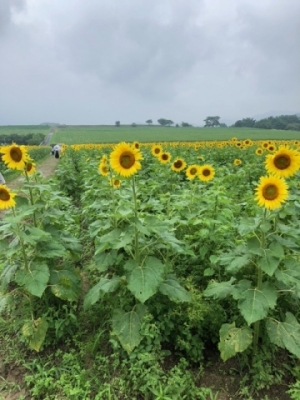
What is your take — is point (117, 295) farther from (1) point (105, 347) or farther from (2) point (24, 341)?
(2) point (24, 341)

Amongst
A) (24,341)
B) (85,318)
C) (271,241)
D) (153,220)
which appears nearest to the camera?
(271,241)

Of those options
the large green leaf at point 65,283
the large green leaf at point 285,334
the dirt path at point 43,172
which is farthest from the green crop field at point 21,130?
the large green leaf at point 285,334

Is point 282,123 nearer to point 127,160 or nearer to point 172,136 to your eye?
point 172,136

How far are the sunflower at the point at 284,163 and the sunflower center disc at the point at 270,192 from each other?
21cm

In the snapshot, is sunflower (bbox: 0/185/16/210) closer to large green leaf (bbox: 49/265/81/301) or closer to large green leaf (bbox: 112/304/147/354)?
large green leaf (bbox: 49/265/81/301)

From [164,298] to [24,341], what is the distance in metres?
1.32

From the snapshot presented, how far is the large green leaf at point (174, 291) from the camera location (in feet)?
9.07

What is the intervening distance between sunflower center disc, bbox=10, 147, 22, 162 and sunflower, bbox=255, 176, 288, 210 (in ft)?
6.48

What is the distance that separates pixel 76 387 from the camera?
252cm

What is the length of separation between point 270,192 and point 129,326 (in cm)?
152

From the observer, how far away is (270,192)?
2451 mm

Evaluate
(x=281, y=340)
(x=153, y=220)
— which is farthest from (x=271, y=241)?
(x=153, y=220)

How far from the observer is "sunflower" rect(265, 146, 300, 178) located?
257 cm

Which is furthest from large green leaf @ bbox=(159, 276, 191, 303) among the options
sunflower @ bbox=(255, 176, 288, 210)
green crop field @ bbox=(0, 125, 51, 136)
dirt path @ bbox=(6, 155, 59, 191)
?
green crop field @ bbox=(0, 125, 51, 136)
